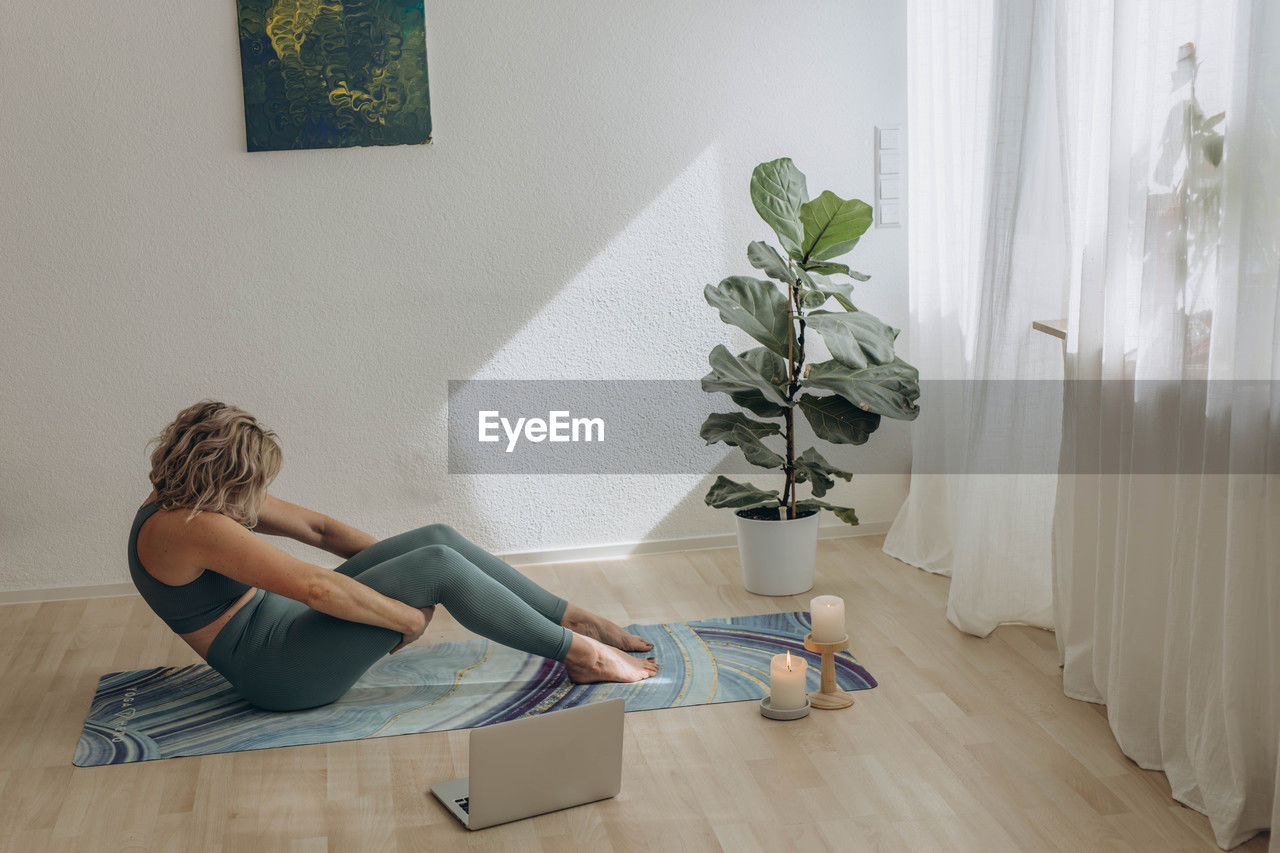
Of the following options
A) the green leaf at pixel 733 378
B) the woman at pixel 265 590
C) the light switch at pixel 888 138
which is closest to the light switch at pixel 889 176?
the light switch at pixel 888 138

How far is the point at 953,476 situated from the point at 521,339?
4.38ft

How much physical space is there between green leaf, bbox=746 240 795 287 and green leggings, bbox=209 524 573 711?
3.72 feet

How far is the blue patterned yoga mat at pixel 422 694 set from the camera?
237 centimetres

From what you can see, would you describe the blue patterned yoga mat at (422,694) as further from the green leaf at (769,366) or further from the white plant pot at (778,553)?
the green leaf at (769,366)

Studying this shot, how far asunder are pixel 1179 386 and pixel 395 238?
2209 mm

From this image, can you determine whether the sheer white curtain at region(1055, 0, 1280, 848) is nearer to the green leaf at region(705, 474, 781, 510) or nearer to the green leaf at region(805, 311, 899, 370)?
the green leaf at region(805, 311, 899, 370)

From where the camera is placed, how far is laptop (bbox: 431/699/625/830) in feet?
6.40

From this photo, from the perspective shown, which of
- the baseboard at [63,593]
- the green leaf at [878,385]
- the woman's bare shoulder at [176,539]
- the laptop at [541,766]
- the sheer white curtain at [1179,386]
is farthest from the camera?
the baseboard at [63,593]

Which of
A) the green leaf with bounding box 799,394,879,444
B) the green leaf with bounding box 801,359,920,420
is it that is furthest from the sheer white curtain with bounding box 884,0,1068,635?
the green leaf with bounding box 799,394,879,444

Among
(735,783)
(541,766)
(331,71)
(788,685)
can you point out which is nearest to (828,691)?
(788,685)

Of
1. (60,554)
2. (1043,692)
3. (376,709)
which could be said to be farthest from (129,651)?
(1043,692)

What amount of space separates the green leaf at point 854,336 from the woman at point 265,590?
101 centimetres

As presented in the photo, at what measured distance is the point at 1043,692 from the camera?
2.50 meters

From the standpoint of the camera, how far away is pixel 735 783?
2.14 metres
